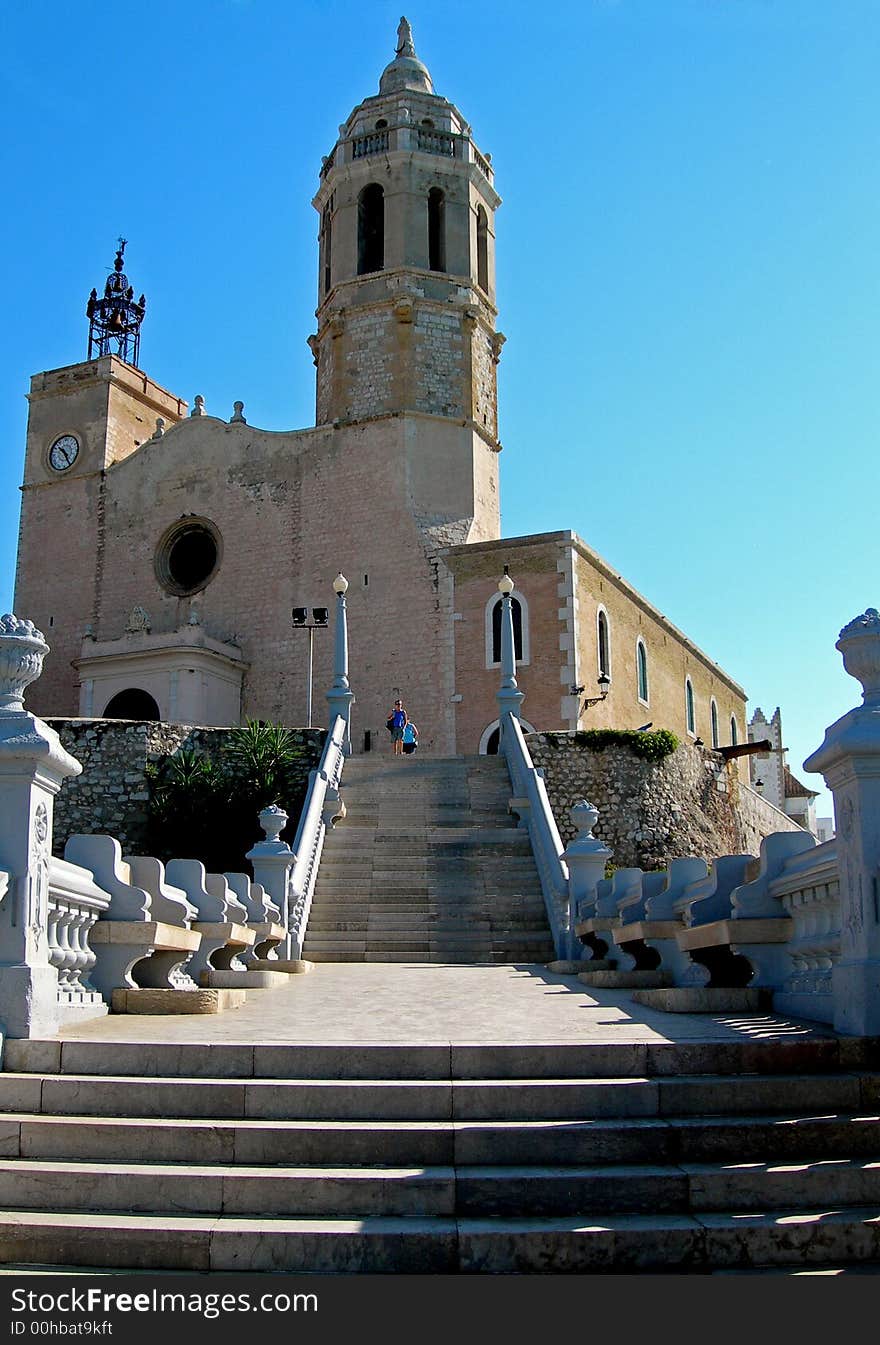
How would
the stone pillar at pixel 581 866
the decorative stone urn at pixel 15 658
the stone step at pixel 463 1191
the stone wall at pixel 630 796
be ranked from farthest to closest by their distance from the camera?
the stone wall at pixel 630 796
the stone pillar at pixel 581 866
the decorative stone urn at pixel 15 658
the stone step at pixel 463 1191

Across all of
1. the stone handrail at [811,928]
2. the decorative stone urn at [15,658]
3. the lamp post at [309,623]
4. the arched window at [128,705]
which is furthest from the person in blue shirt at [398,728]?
the decorative stone urn at [15,658]

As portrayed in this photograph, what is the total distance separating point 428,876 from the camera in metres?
A: 16.1

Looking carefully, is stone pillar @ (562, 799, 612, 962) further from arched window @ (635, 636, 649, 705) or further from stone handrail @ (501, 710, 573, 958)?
arched window @ (635, 636, 649, 705)

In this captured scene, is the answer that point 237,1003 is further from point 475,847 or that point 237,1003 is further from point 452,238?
point 452,238

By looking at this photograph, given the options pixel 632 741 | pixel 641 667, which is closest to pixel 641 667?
pixel 641 667

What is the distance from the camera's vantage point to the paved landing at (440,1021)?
5.79 m

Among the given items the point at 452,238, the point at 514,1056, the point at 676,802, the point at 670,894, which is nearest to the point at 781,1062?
the point at 514,1056

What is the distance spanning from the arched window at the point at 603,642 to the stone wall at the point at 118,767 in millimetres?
7463

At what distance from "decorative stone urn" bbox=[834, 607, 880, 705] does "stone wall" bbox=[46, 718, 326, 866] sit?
60.8 ft

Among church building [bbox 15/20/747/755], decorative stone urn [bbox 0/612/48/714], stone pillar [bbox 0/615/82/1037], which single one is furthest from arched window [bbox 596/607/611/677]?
stone pillar [bbox 0/615/82/1037]

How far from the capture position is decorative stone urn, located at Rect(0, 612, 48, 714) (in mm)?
5969

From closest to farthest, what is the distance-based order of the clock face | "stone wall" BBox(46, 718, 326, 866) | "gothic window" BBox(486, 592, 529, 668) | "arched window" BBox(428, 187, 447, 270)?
"stone wall" BBox(46, 718, 326, 866), "gothic window" BBox(486, 592, 529, 668), "arched window" BBox(428, 187, 447, 270), the clock face

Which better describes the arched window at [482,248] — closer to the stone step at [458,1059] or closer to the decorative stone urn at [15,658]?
the decorative stone urn at [15,658]

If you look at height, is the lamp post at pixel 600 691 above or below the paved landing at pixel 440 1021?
above
